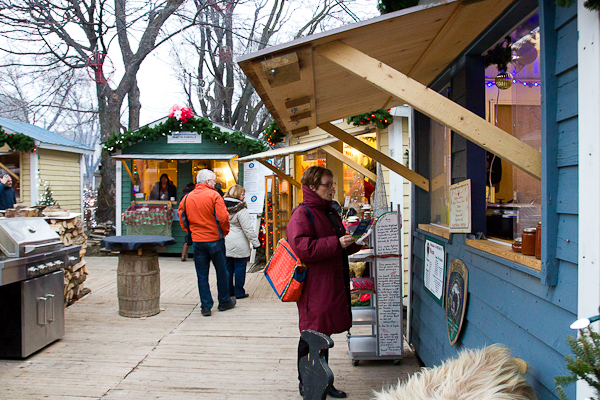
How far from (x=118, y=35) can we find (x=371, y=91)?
15755 mm

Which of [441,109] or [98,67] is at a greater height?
[98,67]

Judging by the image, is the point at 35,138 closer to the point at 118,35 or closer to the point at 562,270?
the point at 118,35

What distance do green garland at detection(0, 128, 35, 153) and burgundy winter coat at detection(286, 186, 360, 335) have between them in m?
11.0

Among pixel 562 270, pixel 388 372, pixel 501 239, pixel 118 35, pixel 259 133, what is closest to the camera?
pixel 562 270

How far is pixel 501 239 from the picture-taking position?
→ 2.71m

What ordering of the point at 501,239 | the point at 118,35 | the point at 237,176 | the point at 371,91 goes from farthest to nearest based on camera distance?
the point at 118,35, the point at 237,176, the point at 371,91, the point at 501,239

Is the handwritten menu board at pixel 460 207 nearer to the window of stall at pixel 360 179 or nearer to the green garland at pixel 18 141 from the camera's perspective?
the window of stall at pixel 360 179

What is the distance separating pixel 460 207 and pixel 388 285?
4.32 feet

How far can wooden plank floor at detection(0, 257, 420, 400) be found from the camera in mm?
3549

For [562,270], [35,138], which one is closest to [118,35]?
[35,138]

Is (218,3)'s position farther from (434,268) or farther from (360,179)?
(434,268)

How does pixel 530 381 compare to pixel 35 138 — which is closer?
pixel 530 381

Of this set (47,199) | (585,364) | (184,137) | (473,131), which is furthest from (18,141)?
(585,364)

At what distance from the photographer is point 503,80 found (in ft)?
10.6
